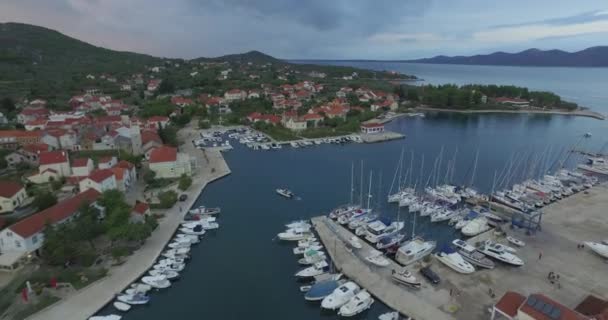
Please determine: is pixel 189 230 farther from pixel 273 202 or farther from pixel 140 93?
pixel 140 93

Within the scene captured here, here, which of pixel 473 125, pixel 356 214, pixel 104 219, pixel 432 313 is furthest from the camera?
pixel 473 125

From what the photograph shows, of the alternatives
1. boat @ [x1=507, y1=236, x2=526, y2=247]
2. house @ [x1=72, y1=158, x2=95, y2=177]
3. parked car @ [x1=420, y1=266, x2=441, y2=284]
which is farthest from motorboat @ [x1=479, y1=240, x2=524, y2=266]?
house @ [x1=72, y1=158, x2=95, y2=177]

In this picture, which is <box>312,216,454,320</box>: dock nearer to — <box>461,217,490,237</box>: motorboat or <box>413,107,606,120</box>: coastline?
<box>461,217,490,237</box>: motorboat

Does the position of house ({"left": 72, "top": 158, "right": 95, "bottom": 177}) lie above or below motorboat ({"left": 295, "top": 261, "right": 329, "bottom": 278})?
above

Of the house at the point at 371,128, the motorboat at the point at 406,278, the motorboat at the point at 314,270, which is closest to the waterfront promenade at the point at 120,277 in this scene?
the motorboat at the point at 314,270

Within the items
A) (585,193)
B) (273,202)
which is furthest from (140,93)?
(585,193)

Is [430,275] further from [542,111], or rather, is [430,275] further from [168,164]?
[542,111]

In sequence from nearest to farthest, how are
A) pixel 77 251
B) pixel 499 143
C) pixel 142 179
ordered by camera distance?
pixel 77 251
pixel 142 179
pixel 499 143
